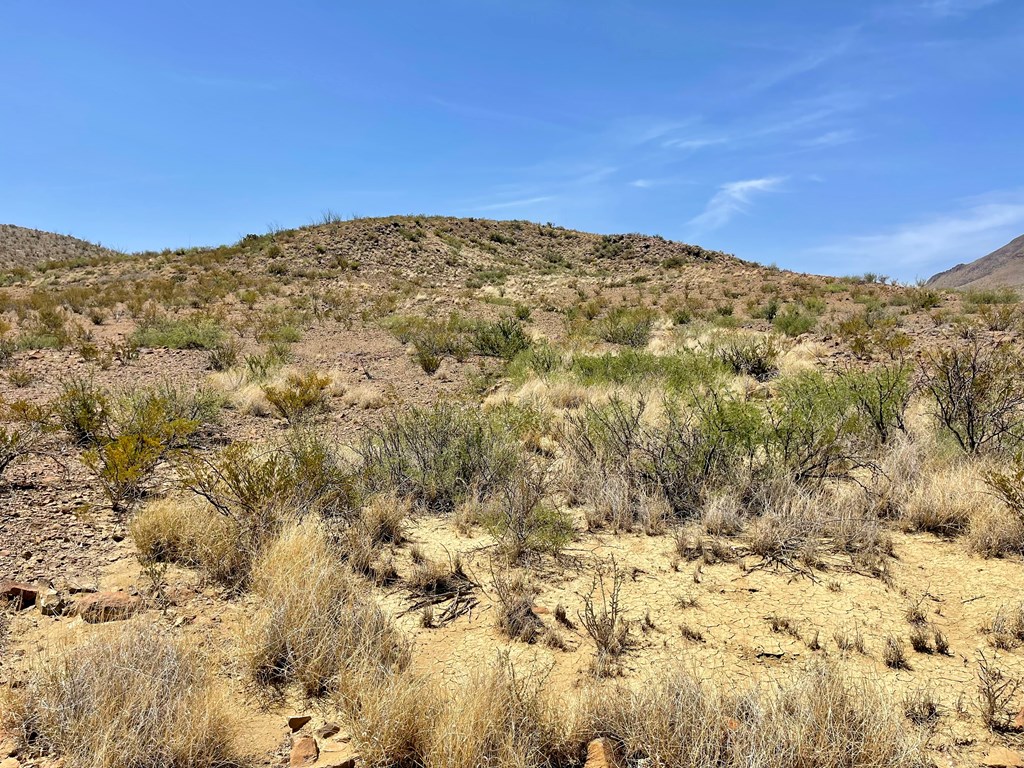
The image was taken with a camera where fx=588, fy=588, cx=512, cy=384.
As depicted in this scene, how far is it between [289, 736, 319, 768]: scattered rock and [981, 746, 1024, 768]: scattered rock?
2467 millimetres

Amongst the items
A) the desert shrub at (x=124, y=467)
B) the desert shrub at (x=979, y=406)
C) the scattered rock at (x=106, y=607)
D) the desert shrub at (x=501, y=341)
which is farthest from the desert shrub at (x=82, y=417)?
the desert shrub at (x=979, y=406)

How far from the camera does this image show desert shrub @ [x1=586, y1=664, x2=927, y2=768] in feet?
6.72

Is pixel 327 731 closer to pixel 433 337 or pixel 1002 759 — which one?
pixel 1002 759

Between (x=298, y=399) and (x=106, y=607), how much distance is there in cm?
495

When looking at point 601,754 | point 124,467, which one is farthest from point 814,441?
point 124,467

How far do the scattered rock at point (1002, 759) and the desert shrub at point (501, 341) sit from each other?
32.4 feet

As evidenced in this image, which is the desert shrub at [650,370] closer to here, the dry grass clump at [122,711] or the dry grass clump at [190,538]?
the dry grass clump at [190,538]

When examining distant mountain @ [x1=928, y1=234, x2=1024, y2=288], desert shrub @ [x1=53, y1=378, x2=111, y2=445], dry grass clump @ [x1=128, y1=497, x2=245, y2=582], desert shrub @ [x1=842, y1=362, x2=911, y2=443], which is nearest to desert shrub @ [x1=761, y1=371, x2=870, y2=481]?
desert shrub @ [x1=842, y1=362, x2=911, y2=443]

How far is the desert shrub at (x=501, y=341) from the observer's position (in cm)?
1209

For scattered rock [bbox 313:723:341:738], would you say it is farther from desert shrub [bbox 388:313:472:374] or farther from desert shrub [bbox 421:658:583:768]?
desert shrub [bbox 388:313:472:374]

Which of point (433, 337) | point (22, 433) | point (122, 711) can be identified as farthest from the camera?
point (433, 337)

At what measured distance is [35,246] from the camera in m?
50.1

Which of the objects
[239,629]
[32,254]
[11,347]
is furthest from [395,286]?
[32,254]

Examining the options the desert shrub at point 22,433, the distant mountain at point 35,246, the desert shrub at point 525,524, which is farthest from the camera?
the distant mountain at point 35,246
